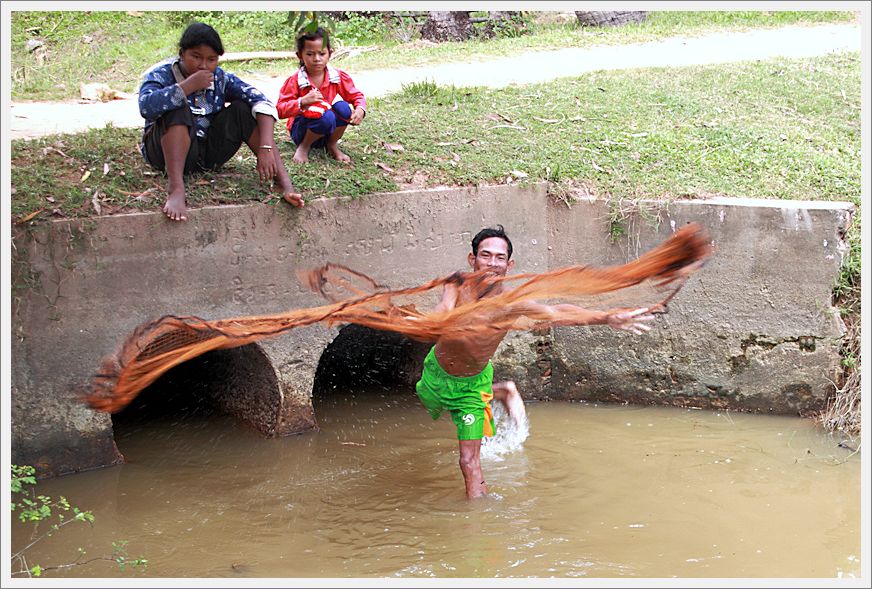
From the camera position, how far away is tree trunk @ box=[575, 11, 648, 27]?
13.6 metres

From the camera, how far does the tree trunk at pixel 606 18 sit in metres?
13.6

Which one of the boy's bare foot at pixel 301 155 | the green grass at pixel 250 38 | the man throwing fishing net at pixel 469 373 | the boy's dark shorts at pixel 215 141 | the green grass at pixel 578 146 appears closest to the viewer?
the man throwing fishing net at pixel 469 373

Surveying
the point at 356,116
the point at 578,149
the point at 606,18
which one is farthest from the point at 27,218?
the point at 606,18

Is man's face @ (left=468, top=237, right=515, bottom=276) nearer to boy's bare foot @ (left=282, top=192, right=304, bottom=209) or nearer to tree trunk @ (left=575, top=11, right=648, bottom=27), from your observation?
boy's bare foot @ (left=282, top=192, right=304, bottom=209)

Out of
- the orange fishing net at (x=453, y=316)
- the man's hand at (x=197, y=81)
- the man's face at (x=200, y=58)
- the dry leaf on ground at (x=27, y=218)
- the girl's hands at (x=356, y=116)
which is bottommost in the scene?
the orange fishing net at (x=453, y=316)

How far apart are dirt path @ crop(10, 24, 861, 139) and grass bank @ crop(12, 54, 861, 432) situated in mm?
849

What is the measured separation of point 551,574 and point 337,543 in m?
1.18

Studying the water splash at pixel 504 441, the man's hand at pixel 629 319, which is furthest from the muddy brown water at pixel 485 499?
the man's hand at pixel 629 319

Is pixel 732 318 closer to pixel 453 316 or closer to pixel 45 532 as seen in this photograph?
pixel 453 316

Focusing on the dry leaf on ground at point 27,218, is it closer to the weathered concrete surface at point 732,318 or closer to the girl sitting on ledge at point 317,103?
the girl sitting on ledge at point 317,103

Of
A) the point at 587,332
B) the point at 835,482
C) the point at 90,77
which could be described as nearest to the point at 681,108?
the point at 587,332

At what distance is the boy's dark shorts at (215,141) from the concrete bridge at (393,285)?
480mm

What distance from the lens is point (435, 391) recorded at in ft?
18.7

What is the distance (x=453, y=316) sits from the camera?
5.18 metres
